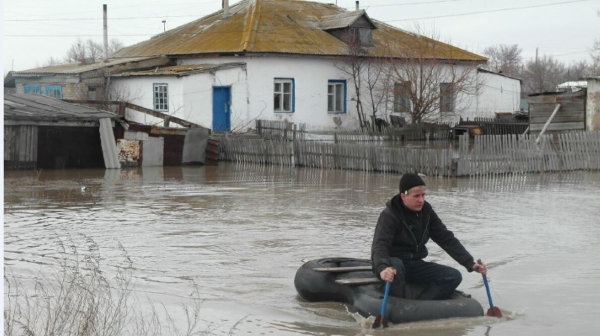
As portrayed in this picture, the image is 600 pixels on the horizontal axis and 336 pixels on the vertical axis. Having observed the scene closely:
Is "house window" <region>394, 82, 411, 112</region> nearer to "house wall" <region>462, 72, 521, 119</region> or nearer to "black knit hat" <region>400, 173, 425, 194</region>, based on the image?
"house wall" <region>462, 72, 521, 119</region>

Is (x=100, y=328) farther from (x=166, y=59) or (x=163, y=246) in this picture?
(x=166, y=59)

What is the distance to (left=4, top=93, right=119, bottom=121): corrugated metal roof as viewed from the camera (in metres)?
25.2

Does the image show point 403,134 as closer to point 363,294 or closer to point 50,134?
point 50,134

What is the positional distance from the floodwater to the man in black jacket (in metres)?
0.42

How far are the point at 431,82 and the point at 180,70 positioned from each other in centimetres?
1108

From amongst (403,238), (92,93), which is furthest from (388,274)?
(92,93)

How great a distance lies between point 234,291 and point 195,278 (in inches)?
33.5

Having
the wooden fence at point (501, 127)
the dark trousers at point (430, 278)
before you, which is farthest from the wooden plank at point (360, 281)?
the wooden fence at point (501, 127)

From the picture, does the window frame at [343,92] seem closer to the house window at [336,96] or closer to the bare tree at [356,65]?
the house window at [336,96]

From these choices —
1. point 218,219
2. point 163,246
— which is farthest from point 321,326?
point 218,219

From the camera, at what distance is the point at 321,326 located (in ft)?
28.5

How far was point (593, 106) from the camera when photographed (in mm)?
30500

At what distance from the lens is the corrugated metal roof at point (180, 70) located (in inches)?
1391

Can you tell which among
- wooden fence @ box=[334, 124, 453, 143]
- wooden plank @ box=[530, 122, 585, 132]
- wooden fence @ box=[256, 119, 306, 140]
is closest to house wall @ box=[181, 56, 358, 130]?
wooden fence @ box=[256, 119, 306, 140]
